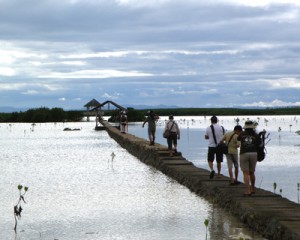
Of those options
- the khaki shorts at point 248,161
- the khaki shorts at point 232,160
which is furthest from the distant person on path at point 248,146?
the khaki shorts at point 232,160

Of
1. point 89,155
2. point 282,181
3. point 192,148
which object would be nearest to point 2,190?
point 282,181

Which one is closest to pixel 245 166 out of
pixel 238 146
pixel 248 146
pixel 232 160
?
pixel 248 146

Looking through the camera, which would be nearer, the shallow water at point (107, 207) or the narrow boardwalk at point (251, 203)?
the narrow boardwalk at point (251, 203)

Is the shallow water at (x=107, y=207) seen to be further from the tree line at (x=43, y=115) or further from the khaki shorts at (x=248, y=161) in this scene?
the tree line at (x=43, y=115)

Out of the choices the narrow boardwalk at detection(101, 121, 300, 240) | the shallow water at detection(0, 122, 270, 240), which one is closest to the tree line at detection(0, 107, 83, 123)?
the shallow water at detection(0, 122, 270, 240)

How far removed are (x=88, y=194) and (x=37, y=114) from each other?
232 ft

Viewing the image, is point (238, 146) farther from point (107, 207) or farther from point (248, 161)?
point (107, 207)

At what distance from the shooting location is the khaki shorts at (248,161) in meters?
11.8

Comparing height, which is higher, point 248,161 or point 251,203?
point 248,161

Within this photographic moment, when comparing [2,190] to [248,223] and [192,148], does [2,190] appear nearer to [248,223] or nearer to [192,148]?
[248,223]

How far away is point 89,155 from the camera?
29.1 metres

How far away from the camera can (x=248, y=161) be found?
1191 centimetres

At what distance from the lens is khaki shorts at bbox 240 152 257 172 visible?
11773 millimetres

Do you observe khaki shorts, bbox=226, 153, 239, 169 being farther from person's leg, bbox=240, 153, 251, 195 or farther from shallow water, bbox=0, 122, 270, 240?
person's leg, bbox=240, 153, 251, 195
